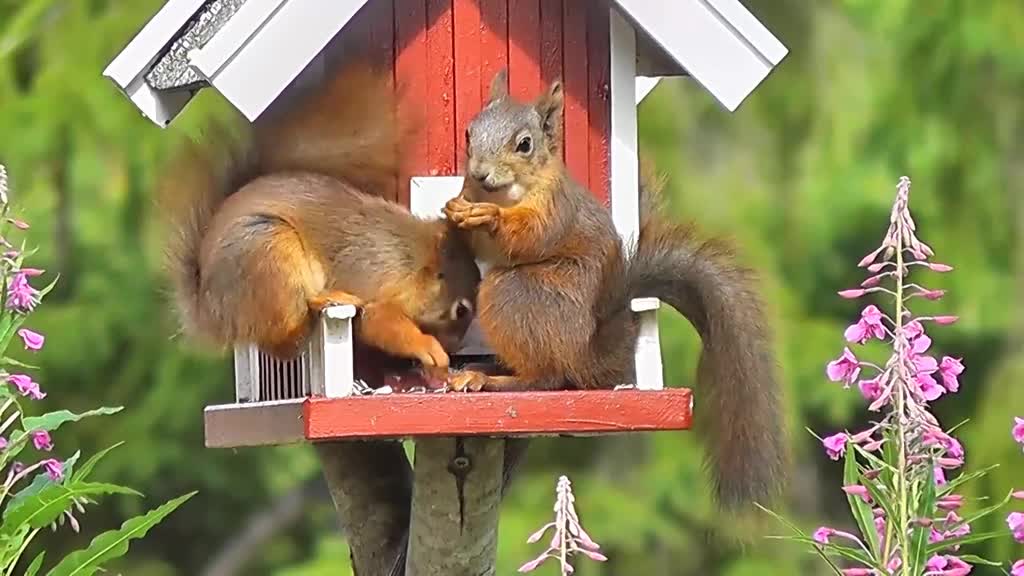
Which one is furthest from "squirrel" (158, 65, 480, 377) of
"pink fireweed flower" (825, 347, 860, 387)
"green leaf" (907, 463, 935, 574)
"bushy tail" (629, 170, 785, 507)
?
"green leaf" (907, 463, 935, 574)

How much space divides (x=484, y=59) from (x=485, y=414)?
0.54 meters

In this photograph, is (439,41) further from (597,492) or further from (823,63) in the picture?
(823,63)

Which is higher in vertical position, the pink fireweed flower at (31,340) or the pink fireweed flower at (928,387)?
the pink fireweed flower at (31,340)

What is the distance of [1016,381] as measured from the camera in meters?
5.33

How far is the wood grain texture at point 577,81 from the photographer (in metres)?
2.58

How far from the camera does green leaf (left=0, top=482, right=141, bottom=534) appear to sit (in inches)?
76.0

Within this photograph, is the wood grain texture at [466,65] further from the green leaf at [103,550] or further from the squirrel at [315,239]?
the green leaf at [103,550]

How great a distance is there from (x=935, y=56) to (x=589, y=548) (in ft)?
13.3

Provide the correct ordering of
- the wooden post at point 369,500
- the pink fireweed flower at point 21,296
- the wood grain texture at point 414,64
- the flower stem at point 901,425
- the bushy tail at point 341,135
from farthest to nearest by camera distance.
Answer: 1. the wooden post at point 369,500
2. the wood grain texture at point 414,64
3. the bushy tail at point 341,135
4. the pink fireweed flower at point 21,296
5. the flower stem at point 901,425

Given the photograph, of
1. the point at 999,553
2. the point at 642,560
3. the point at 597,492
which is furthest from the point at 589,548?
the point at 642,560

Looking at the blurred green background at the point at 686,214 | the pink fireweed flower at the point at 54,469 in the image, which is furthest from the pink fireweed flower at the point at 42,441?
the blurred green background at the point at 686,214

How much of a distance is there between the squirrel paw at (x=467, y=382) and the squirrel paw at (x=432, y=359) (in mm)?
20

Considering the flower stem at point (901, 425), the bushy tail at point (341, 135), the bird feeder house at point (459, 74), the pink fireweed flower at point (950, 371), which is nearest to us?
the flower stem at point (901, 425)

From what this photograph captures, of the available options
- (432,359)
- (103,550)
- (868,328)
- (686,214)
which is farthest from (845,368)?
(686,214)
